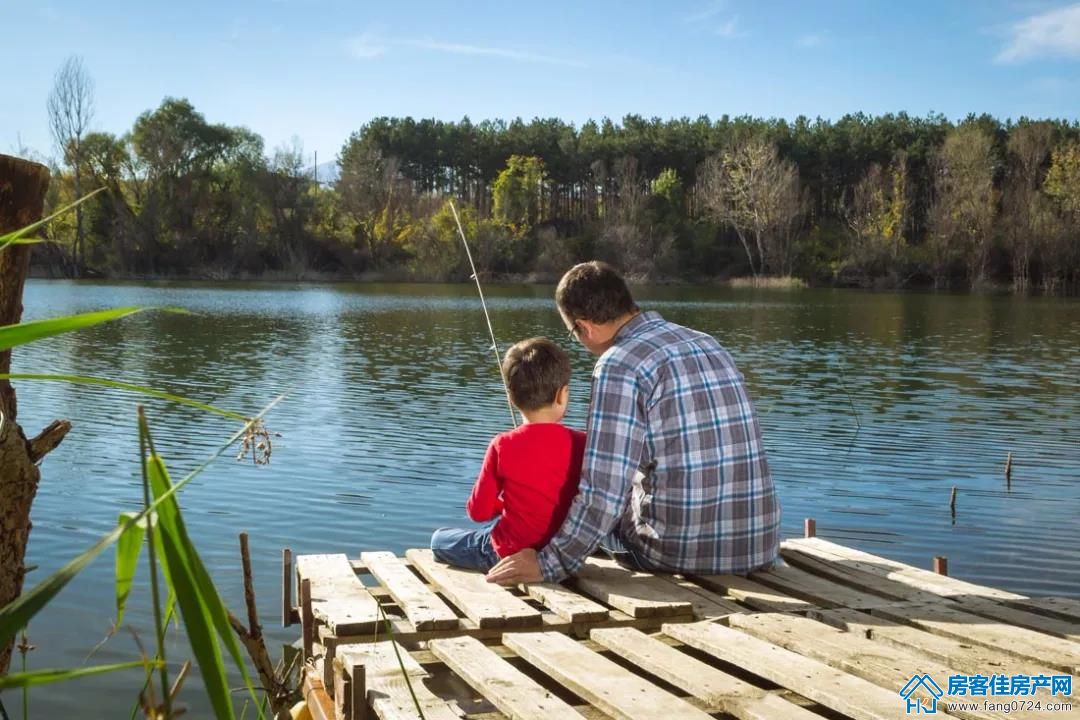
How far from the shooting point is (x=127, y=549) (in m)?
0.82

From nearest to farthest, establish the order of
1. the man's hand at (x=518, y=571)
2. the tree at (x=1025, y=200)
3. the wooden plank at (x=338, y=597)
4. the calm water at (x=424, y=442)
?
the wooden plank at (x=338, y=597) → the man's hand at (x=518, y=571) → the calm water at (x=424, y=442) → the tree at (x=1025, y=200)

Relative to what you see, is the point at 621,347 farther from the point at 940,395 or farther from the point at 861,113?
the point at 861,113

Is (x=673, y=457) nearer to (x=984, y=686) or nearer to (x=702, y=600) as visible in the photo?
(x=702, y=600)

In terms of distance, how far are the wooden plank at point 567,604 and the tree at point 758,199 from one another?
56.7 m

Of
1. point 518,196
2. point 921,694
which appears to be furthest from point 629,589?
point 518,196

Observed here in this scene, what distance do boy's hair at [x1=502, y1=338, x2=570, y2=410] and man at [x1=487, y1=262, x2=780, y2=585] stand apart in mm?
131

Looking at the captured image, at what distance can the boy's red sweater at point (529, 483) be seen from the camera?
158 inches

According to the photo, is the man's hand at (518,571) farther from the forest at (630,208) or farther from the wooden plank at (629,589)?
the forest at (630,208)

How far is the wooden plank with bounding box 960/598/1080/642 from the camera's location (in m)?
3.46

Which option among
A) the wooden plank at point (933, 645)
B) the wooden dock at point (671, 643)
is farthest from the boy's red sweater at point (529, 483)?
the wooden plank at point (933, 645)

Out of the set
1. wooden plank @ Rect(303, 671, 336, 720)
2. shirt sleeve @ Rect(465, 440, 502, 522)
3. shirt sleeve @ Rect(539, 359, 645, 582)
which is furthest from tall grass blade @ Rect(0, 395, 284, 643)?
shirt sleeve @ Rect(465, 440, 502, 522)

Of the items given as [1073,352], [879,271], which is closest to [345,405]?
[1073,352]

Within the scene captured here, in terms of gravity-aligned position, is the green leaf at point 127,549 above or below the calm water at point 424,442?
above

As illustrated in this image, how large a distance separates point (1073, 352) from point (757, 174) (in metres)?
39.5
